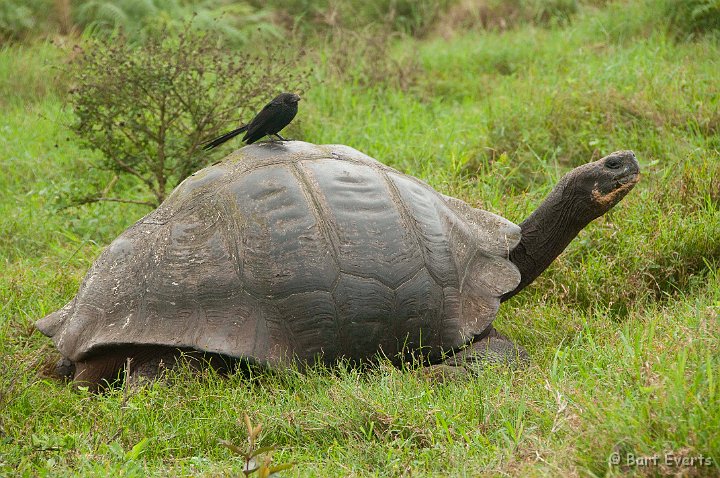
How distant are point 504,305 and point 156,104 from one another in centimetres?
263

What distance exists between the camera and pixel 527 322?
185 inches

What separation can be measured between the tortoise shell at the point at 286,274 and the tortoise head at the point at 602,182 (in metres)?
0.66

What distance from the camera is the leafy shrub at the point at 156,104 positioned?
5.59 meters

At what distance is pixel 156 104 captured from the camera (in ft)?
19.0

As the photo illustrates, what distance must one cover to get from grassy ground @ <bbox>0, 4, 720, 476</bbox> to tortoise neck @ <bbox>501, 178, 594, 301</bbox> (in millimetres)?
302

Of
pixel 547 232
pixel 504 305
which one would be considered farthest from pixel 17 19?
pixel 547 232

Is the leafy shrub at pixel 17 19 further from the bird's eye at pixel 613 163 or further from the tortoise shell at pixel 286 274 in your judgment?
the bird's eye at pixel 613 163

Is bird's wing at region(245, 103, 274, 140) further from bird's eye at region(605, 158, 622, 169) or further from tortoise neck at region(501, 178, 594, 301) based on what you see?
bird's eye at region(605, 158, 622, 169)

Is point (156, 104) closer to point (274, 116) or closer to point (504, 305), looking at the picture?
point (274, 116)

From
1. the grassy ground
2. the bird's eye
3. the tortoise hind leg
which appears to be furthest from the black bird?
the bird's eye

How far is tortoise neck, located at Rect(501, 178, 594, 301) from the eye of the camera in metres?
4.49

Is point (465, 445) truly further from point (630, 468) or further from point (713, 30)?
point (713, 30)

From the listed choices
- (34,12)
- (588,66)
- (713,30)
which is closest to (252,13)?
(34,12)

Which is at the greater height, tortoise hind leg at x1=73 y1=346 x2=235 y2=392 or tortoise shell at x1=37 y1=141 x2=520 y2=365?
tortoise shell at x1=37 y1=141 x2=520 y2=365
